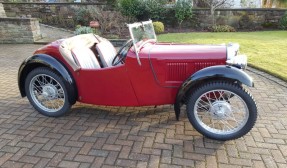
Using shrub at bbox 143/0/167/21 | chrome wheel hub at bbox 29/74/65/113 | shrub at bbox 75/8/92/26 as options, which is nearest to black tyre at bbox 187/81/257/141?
chrome wheel hub at bbox 29/74/65/113

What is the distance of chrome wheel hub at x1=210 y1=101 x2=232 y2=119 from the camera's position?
10.0 ft

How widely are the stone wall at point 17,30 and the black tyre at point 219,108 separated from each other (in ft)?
28.5

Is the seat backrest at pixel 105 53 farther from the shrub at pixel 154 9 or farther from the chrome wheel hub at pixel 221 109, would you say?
the shrub at pixel 154 9

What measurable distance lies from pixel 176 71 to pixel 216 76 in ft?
1.76

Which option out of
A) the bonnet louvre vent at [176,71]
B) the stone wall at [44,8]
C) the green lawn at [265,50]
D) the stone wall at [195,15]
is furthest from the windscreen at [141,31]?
the stone wall at [44,8]

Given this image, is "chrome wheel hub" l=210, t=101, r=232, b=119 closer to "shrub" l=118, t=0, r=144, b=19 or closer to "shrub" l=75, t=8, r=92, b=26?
"shrub" l=118, t=0, r=144, b=19

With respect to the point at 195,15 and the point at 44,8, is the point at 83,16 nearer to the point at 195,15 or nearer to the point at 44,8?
the point at 44,8

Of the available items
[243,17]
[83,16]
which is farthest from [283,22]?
[83,16]

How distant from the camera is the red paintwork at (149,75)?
321 centimetres

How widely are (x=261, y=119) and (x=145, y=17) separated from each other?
1001 centimetres

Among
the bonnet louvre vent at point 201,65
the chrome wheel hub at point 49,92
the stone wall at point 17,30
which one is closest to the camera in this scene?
the bonnet louvre vent at point 201,65

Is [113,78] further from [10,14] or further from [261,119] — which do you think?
[10,14]

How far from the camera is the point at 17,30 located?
992cm

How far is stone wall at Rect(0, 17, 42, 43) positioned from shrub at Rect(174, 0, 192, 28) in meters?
6.50
